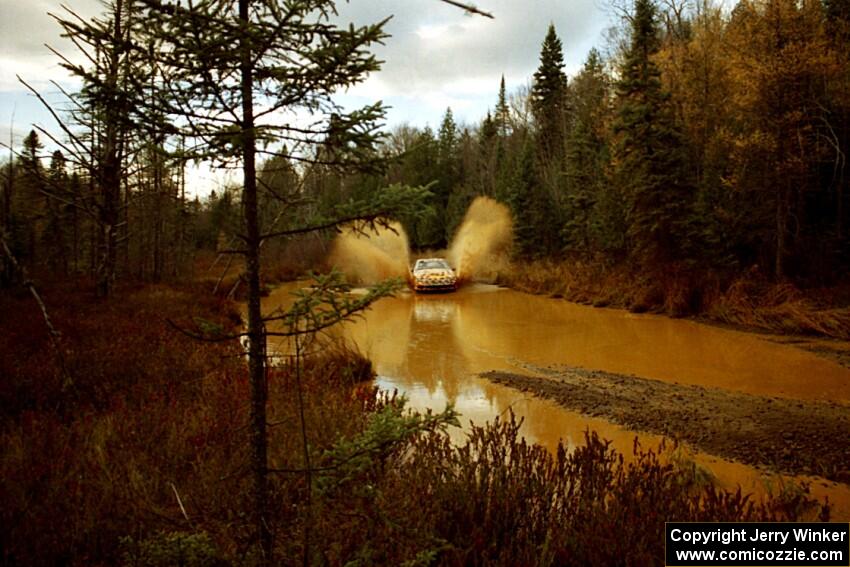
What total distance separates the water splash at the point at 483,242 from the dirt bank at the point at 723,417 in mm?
→ 25240

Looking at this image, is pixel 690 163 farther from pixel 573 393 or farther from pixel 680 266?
pixel 573 393

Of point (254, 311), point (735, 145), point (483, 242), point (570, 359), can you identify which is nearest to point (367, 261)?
point (483, 242)

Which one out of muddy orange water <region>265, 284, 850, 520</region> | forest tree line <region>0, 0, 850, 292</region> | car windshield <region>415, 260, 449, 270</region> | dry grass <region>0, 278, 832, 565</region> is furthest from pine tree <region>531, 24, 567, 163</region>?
dry grass <region>0, 278, 832, 565</region>

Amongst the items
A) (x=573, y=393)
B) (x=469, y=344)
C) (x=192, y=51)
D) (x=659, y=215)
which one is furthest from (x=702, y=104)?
(x=192, y=51)

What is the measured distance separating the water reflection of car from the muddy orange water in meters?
6.62

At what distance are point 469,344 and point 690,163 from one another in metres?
15.6

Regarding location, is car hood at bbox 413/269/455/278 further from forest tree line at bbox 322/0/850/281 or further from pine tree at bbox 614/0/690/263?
pine tree at bbox 614/0/690/263

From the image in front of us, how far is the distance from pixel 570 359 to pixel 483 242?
101 feet

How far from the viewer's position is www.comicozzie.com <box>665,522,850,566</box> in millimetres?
3359

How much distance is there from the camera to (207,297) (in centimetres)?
1794

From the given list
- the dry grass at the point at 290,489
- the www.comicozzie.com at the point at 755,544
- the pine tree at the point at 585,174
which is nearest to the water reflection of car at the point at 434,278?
the pine tree at the point at 585,174

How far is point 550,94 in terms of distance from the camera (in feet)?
161

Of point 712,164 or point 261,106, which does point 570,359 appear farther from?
point 712,164

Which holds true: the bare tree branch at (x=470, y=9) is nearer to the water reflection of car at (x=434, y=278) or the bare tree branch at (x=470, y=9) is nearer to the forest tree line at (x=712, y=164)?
the forest tree line at (x=712, y=164)
